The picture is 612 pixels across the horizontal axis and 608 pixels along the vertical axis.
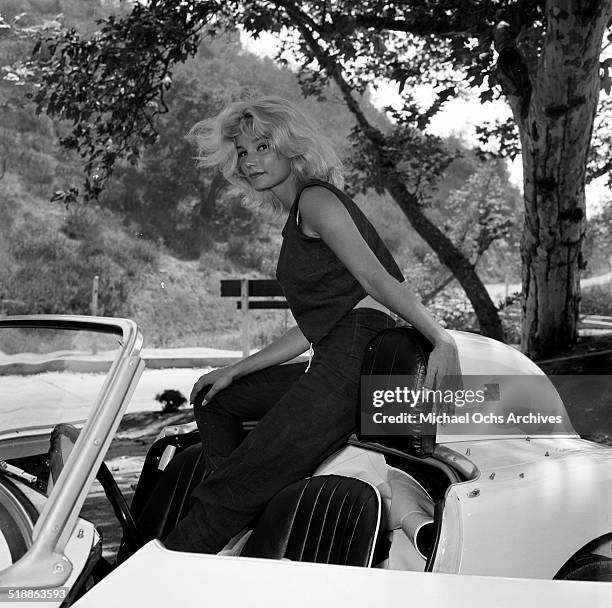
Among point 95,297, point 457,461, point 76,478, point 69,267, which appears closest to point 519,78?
point 457,461

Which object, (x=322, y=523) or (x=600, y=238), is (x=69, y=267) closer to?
(x=600, y=238)

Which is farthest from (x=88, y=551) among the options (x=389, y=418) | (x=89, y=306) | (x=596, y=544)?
(x=89, y=306)

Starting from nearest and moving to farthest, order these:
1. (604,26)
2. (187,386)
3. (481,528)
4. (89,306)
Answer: (481,528)
(604,26)
(187,386)
(89,306)

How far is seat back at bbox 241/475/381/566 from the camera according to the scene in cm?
178

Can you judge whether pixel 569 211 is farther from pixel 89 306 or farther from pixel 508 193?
pixel 508 193

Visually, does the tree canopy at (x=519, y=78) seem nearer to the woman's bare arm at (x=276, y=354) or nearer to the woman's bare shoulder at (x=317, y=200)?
the woman's bare arm at (x=276, y=354)

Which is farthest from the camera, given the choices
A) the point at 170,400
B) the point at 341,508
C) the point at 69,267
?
the point at 69,267

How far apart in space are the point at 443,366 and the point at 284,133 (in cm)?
82

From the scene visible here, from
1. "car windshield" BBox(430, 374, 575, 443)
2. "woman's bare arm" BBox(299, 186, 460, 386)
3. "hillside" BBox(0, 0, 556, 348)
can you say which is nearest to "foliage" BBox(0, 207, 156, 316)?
"hillside" BBox(0, 0, 556, 348)

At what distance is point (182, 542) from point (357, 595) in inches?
27.2

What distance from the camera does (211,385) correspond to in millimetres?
2479

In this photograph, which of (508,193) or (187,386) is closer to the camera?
(187,386)

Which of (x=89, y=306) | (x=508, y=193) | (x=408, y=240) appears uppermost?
(x=508, y=193)

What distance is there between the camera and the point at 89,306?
2194 cm
